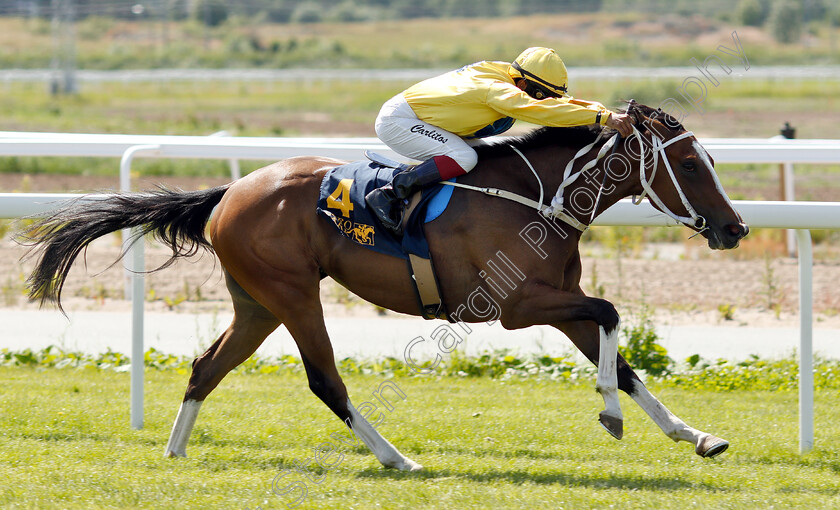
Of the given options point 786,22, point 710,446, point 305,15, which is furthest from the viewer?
point 305,15

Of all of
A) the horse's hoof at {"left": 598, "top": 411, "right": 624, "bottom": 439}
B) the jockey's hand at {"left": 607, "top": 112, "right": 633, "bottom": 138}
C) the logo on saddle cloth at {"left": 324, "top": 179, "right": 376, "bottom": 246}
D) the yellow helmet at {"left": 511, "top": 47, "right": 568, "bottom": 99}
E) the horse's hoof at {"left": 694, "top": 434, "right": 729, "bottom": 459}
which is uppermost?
the yellow helmet at {"left": 511, "top": 47, "right": 568, "bottom": 99}

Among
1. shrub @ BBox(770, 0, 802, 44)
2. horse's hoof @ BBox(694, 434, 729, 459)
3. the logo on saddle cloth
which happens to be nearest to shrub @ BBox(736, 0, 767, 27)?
shrub @ BBox(770, 0, 802, 44)

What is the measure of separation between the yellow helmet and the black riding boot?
0.55 m

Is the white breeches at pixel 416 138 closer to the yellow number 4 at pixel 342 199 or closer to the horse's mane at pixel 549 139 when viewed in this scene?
the horse's mane at pixel 549 139

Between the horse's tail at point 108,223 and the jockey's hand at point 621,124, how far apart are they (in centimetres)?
181

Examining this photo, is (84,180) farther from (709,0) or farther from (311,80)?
(709,0)

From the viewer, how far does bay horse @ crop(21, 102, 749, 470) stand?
4.03 m

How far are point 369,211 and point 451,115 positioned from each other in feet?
1.75

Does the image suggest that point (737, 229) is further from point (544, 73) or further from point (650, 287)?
point (650, 287)

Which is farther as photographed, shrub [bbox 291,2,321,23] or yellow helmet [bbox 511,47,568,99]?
shrub [bbox 291,2,321,23]

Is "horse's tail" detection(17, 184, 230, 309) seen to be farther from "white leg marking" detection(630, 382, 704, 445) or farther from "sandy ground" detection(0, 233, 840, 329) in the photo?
"sandy ground" detection(0, 233, 840, 329)

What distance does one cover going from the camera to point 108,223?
182 inches

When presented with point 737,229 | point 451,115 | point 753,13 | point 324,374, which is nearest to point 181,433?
point 324,374

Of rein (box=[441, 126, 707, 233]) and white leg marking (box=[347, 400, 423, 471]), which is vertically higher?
rein (box=[441, 126, 707, 233])
